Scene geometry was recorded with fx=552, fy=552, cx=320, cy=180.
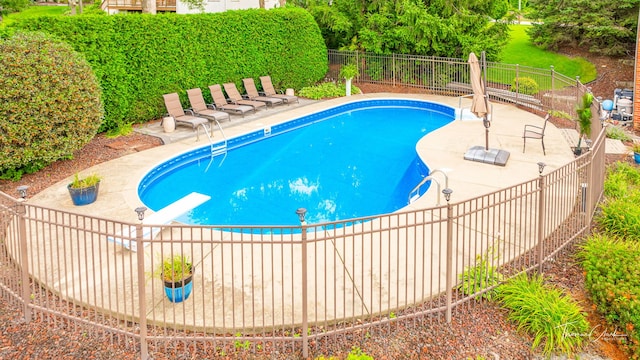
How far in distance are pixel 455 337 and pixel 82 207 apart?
6857 millimetres

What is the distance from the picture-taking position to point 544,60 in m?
24.9

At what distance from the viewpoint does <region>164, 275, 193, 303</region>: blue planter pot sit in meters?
6.11

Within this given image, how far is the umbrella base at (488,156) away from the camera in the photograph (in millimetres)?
11859

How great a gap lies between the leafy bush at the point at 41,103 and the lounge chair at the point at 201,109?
4.20 meters

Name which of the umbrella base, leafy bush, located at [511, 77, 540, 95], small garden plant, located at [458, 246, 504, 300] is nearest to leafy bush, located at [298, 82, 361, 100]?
leafy bush, located at [511, 77, 540, 95]

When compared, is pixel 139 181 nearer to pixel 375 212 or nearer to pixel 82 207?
pixel 82 207

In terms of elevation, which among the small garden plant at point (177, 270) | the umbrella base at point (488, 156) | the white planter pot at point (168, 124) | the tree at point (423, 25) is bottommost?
the small garden plant at point (177, 270)

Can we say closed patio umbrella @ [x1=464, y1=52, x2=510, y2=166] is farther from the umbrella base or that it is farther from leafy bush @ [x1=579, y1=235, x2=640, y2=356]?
leafy bush @ [x1=579, y1=235, x2=640, y2=356]

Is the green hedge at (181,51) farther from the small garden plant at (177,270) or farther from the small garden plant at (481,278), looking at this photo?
the small garden plant at (481,278)

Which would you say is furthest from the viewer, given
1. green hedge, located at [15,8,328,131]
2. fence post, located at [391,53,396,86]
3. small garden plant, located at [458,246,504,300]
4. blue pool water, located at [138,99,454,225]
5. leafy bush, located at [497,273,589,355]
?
fence post, located at [391,53,396,86]

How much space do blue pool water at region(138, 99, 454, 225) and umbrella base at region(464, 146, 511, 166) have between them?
107cm

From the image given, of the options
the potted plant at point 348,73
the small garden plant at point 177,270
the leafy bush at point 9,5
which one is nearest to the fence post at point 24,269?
the small garden plant at point 177,270

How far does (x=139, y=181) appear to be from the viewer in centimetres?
1116

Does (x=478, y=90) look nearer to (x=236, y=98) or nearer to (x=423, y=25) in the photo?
(x=236, y=98)
